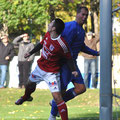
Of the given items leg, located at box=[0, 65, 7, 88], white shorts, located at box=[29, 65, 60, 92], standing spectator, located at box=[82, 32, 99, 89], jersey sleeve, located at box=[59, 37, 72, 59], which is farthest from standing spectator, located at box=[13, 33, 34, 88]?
jersey sleeve, located at box=[59, 37, 72, 59]

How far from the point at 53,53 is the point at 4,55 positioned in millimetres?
10833

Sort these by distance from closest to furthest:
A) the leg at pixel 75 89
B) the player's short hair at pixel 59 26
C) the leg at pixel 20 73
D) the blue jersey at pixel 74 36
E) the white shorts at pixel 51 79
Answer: the player's short hair at pixel 59 26
the white shorts at pixel 51 79
the blue jersey at pixel 74 36
the leg at pixel 75 89
the leg at pixel 20 73

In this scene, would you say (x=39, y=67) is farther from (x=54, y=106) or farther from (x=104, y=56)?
(x=104, y=56)

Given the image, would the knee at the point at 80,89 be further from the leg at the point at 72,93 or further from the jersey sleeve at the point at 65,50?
the jersey sleeve at the point at 65,50

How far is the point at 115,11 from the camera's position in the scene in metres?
6.67

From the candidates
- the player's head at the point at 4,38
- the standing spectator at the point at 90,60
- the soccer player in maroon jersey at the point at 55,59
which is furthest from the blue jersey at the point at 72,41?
the player's head at the point at 4,38

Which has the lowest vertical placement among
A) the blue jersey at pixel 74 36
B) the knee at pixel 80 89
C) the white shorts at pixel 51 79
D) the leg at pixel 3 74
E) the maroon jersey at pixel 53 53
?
the leg at pixel 3 74

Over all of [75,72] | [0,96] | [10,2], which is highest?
[10,2]

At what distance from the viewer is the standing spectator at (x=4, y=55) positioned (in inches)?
742

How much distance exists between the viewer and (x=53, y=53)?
8328 mm

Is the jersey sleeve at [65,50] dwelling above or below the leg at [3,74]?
above

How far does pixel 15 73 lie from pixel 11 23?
6.64 metres

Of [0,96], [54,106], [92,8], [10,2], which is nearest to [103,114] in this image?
[54,106]

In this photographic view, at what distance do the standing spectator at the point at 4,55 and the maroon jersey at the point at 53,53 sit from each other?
10.3 meters
